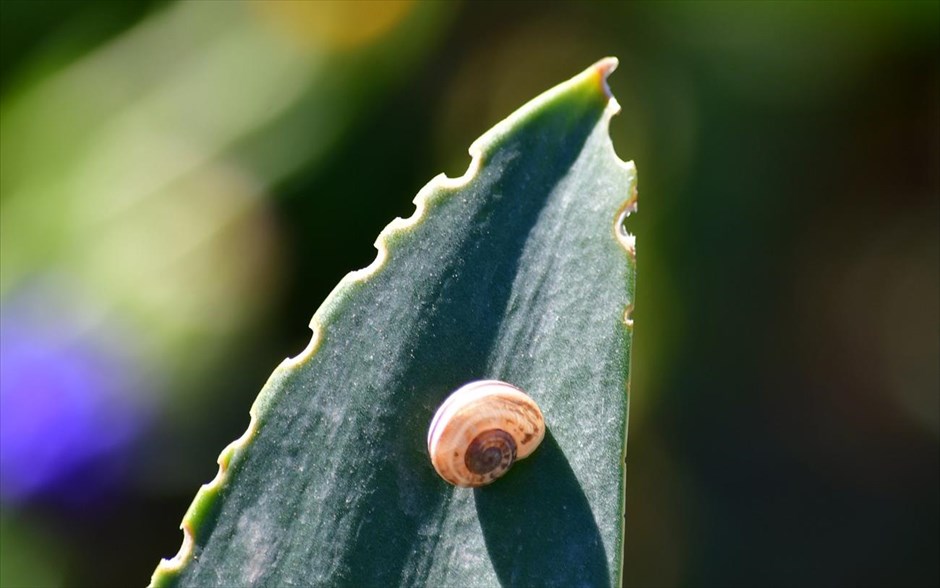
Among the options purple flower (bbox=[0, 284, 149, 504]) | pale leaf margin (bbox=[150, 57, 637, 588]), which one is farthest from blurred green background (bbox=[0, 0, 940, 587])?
pale leaf margin (bbox=[150, 57, 637, 588])

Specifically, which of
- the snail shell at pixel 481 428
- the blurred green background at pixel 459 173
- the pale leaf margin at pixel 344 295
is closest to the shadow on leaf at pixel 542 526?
the snail shell at pixel 481 428

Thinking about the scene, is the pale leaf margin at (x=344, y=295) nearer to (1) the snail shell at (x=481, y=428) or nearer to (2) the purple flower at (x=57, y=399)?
(1) the snail shell at (x=481, y=428)

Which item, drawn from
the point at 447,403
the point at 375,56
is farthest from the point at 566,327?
the point at 375,56

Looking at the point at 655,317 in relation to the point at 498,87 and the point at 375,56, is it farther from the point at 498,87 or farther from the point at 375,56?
the point at 375,56

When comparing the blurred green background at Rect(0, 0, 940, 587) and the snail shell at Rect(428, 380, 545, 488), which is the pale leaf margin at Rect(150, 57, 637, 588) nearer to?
the snail shell at Rect(428, 380, 545, 488)

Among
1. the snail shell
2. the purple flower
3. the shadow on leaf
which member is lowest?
the shadow on leaf

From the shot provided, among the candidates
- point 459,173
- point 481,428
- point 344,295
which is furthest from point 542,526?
point 459,173
